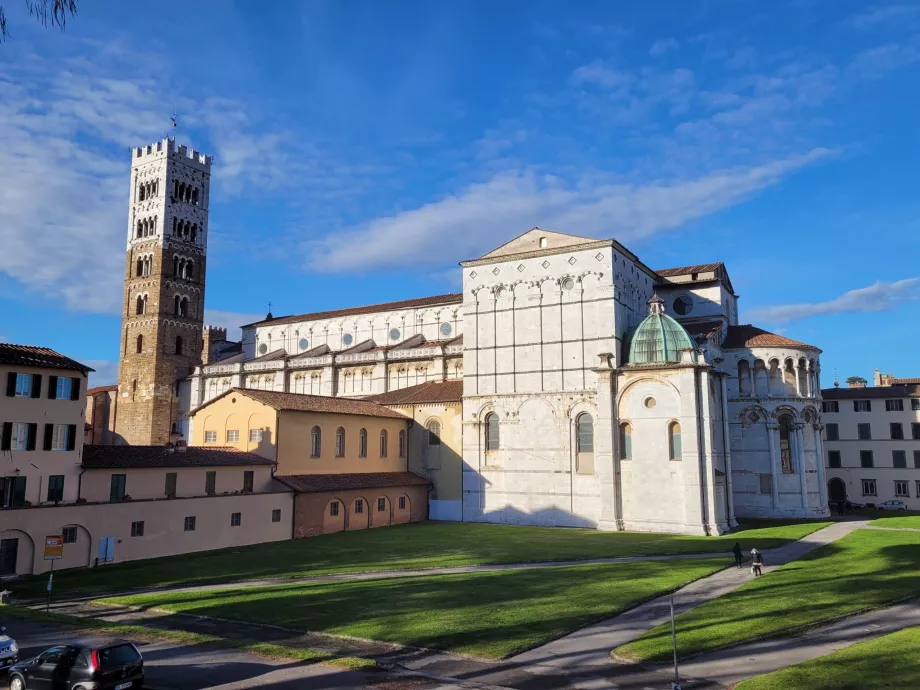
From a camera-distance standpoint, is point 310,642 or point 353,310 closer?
point 310,642

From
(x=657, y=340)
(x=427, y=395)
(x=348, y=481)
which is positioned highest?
(x=657, y=340)

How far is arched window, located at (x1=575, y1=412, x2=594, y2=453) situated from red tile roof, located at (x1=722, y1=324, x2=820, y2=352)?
14071 millimetres

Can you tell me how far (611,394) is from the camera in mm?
45875

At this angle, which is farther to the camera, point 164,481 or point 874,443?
point 874,443

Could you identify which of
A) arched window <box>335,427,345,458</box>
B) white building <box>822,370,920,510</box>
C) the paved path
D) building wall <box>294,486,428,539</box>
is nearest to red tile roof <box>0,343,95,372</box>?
building wall <box>294,486,428,539</box>

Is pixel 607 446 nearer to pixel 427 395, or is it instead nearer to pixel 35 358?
pixel 427 395

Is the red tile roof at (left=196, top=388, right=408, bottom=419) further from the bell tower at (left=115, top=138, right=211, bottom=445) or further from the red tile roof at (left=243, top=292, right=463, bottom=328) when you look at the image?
the bell tower at (left=115, top=138, right=211, bottom=445)

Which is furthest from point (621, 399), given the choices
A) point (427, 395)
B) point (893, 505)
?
point (893, 505)

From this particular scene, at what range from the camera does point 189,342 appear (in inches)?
3221

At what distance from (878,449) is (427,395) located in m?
42.9

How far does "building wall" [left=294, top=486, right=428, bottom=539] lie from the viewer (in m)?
42.8

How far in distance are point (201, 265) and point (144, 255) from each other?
6406 millimetres

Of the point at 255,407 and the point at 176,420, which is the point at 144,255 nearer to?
the point at 176,420

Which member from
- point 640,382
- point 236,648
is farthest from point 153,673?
point 640,382
